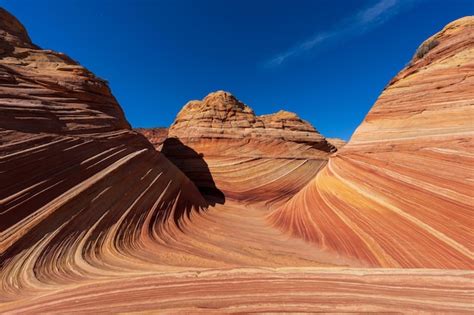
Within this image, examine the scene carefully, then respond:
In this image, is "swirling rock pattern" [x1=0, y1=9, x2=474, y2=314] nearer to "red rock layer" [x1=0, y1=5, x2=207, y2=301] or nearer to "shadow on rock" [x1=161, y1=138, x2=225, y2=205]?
"red rock layer" [x1=0, y1=5, x2=207, y2=301]

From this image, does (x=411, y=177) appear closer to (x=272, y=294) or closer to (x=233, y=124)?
(x=272, y=294)

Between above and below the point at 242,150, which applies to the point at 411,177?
below

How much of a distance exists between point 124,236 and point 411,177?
481cm

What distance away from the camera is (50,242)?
3.22 metres

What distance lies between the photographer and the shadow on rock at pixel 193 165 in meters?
11.2

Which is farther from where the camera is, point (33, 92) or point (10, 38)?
point (10, 38)

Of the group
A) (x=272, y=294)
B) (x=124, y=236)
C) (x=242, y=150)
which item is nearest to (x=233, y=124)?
(x=242, y=150)

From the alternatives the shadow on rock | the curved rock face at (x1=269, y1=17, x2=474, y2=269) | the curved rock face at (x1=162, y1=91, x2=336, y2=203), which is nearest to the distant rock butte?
the curved rock face at (x1=162, y1=91, x2=336, y2=203)

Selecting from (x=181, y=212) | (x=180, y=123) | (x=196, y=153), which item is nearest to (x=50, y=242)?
(x=181, y=212)

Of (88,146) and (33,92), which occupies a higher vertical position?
(33,92)

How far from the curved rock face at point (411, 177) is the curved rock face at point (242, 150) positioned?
4998mm

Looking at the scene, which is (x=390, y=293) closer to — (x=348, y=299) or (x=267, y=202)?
(x=348, y=299)

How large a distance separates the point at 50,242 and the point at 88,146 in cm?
229

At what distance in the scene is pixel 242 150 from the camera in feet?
40.3
